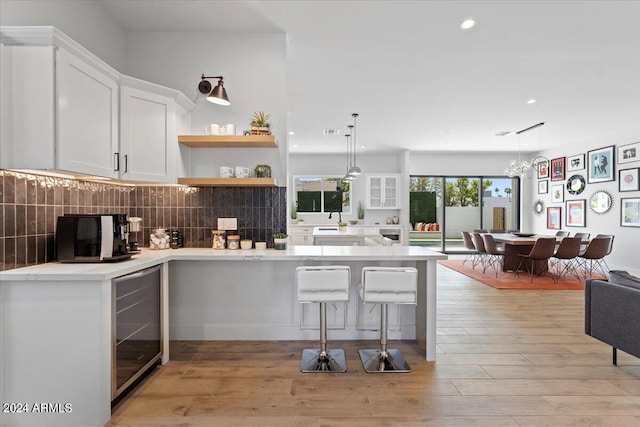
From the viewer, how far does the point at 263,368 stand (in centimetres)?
277

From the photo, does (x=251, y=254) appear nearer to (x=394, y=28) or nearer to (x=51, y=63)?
(x=51, y=63)

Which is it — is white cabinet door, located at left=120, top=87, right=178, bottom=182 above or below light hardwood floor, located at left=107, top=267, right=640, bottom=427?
above

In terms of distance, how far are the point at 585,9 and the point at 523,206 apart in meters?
7.87

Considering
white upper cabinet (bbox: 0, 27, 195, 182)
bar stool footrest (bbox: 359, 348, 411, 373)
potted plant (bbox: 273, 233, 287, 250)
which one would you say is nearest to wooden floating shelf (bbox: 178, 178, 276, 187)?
white upper cabinet (bbox: 0, 27, 195, 182)

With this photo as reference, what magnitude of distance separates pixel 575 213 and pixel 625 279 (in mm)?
6392

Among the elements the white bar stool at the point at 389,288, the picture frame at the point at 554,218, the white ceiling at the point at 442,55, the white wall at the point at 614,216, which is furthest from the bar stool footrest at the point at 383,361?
the picture frame at the point at 554,218

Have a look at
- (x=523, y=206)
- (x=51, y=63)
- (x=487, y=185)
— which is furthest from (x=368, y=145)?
(x=51, y=63)

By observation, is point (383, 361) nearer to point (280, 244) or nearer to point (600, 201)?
point (280, 244)

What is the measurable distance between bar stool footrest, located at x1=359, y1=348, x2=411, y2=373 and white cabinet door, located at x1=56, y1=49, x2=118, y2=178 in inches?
99.2

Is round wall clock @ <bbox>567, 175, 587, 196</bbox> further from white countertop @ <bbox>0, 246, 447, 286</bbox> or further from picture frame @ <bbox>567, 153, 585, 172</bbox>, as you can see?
white countertop @ <bbox>0, 246, 447, 286</bbox>

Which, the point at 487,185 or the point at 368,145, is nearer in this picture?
the point at 368,145

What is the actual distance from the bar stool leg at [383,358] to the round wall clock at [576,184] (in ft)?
24.2

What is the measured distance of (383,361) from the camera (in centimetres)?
281

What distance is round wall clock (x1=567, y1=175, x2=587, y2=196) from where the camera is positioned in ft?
25.6
